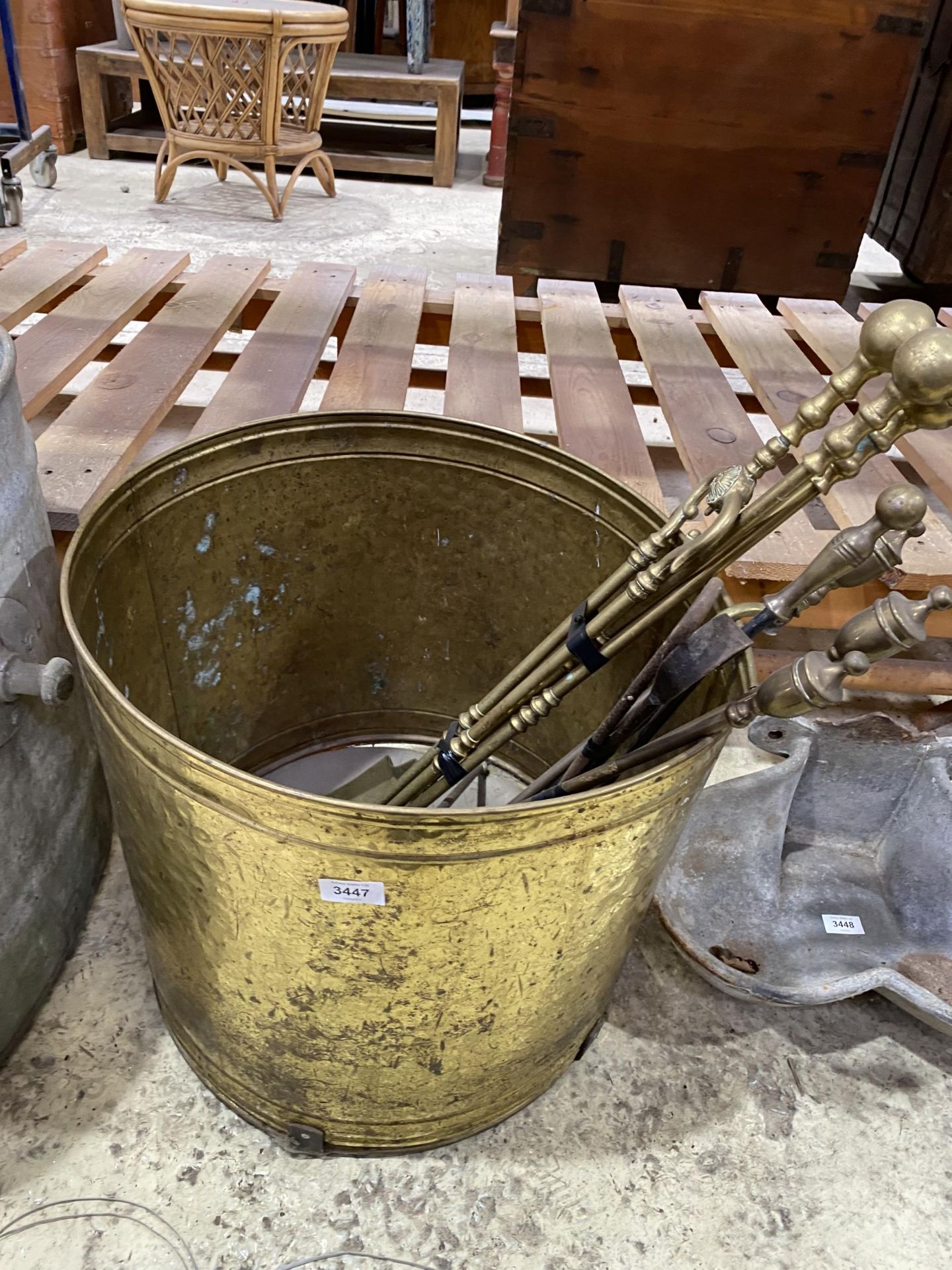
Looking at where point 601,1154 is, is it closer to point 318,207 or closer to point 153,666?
point 153,666

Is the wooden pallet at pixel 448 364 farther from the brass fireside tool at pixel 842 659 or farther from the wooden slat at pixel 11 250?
the brass fireside tool at pixel 842 659

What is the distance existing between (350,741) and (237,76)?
10.3 feet

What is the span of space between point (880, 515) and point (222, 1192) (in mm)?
986

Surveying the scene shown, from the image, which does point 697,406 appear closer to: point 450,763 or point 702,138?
point 450,763

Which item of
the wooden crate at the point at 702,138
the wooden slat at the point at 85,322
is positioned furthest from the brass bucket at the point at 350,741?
the wooden crate at the point at 702,138

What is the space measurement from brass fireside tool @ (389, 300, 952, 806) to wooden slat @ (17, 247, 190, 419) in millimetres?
901

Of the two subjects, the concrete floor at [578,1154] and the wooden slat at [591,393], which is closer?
the concrete floor at [578,1154]

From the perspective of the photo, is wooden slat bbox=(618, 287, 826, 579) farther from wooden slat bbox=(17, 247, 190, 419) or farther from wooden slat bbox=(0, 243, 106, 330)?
wooden slat bbox=(0, 243, 106, 330)

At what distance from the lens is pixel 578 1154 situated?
112cm

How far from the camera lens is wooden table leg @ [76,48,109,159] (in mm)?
4332

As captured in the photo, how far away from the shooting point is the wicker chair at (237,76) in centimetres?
338

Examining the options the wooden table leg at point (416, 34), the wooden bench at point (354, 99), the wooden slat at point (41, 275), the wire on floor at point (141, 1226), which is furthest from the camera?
the wooden table leg at point (416, 34)

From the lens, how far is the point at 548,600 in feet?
4.57

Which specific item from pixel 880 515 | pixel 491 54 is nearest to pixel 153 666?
pixel 880 515
